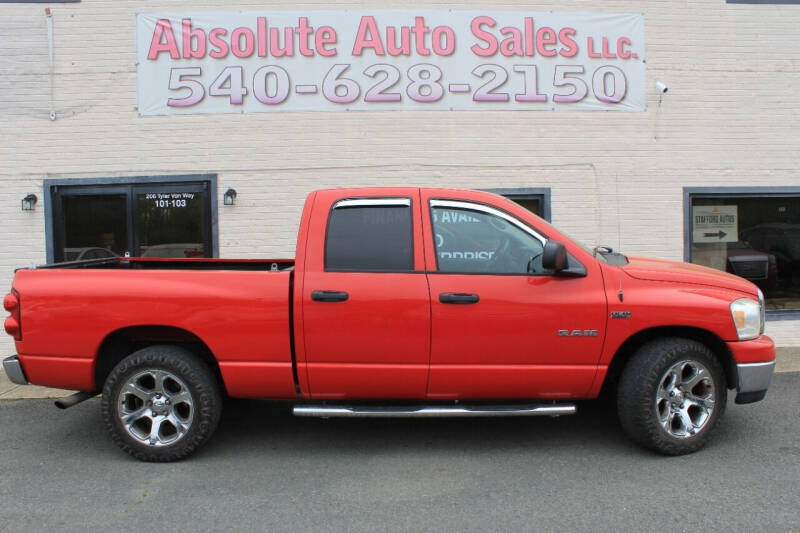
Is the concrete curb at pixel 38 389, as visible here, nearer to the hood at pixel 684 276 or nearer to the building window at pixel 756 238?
the building window at pixel 756 238

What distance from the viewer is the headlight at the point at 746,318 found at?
4.48 m

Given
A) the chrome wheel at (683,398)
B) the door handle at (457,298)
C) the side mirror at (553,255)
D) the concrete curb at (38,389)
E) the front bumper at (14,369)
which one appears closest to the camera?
the side mirror at (553,255)

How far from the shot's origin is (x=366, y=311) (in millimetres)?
4371

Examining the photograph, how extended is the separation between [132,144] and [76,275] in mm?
4168

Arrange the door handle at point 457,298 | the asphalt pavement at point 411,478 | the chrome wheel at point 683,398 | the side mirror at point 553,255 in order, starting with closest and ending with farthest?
the asphalt pavement at point 411,478 → the side mirror at point 553,255 → the door handle at point 457,298 → the chrome wheel at point 683,398

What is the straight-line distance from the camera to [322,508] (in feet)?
12.4

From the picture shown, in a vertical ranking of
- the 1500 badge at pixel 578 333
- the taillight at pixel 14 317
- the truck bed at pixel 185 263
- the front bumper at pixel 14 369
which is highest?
the truck bed at pixel 185 263

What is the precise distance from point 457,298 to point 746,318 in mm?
2128

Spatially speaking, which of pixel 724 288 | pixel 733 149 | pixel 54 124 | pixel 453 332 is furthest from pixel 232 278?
pixel 733 149

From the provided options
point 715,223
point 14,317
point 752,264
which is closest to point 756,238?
point 752,264

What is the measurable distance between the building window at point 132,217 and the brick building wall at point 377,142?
0.52 ft

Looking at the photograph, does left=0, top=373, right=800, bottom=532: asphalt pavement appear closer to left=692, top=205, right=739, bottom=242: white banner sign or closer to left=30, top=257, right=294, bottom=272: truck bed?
left=30, top=257, right=294, bottom=272: truck bed

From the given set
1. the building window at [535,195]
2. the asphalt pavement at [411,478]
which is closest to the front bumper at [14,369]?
the asphalt pavement at [411,478]

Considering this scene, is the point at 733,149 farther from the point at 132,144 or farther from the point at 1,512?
the point at 1,512
